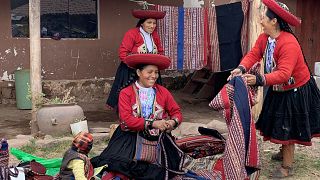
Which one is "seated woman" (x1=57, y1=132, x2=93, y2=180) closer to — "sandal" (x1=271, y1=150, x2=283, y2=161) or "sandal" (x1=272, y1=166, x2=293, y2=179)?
"sandal" (x1=272, y1=166, x2=293, y2=179)

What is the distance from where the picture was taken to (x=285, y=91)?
15.7ft

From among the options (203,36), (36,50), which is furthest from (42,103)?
(203,36)

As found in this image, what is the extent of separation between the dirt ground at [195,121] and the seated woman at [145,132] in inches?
52.2

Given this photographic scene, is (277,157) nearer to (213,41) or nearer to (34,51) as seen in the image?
(213,41)

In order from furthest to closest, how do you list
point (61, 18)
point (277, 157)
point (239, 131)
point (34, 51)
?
point (61, 18) → point (34, 51) → point (277, 157) → point (239, 131)

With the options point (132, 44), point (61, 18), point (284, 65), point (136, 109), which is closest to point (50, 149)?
point (132, 44)

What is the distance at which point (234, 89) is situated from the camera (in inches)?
159

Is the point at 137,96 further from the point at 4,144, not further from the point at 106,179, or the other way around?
the point at 4,144

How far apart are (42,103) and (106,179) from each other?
2949 millimetres

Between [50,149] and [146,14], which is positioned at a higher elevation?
[146,14]

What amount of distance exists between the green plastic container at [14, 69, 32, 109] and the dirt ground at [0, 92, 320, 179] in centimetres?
15

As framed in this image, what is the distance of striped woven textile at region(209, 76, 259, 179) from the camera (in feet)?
12.9

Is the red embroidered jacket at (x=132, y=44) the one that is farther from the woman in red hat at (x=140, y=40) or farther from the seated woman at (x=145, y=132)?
the seated woman at (x=145, y=132)

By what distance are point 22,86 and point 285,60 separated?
5.41 meters
